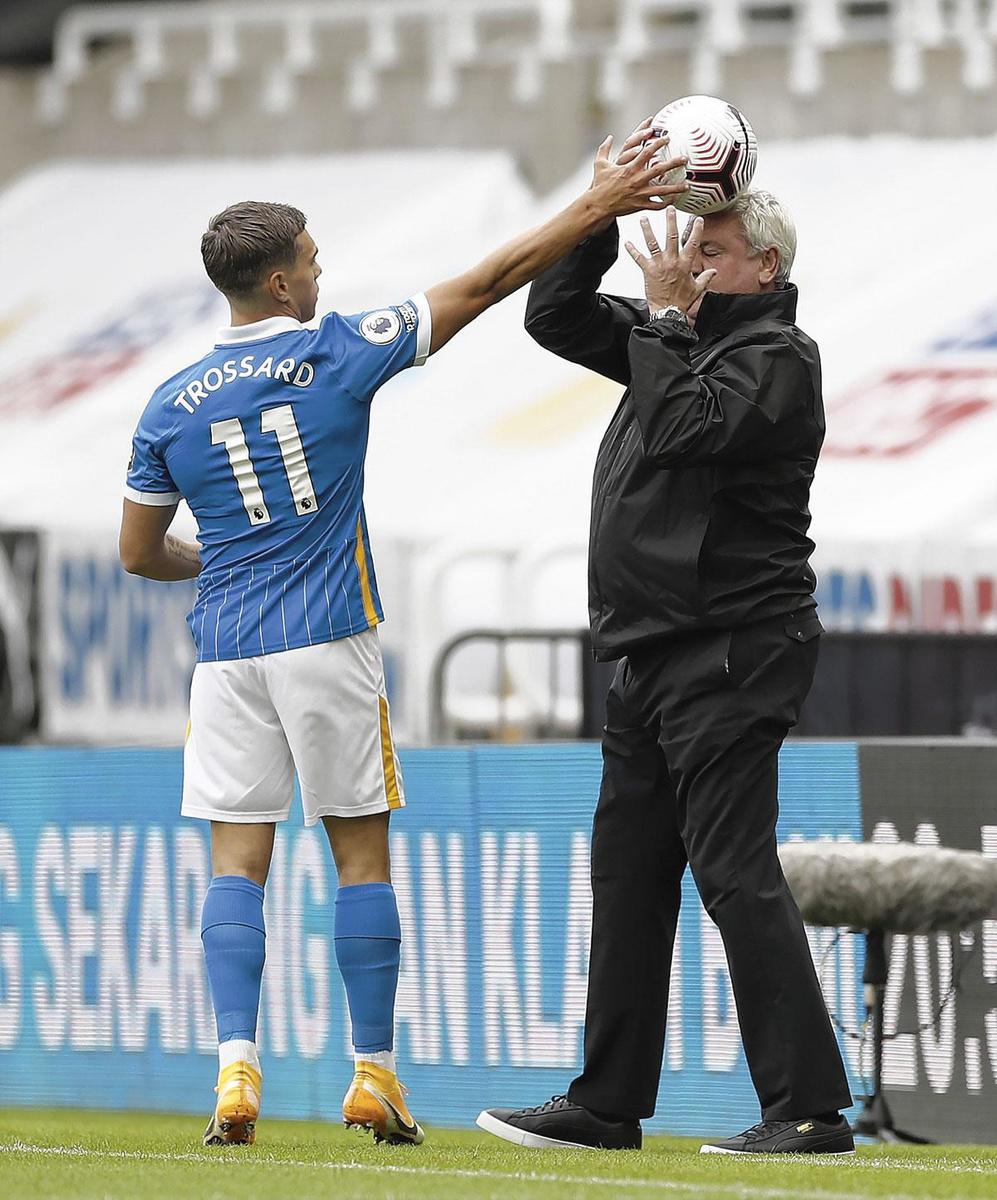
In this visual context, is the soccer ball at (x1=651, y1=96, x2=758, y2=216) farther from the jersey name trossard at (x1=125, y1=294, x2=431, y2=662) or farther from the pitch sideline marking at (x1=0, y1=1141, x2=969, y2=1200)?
the pitch sideline marking at (x1=0, y1=1141, x2=969, y2=1200)

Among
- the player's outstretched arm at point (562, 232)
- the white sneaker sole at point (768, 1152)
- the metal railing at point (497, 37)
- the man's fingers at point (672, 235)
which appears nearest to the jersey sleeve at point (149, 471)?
the player's outstretched arm at point (562, 232)

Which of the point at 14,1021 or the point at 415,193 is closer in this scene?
the point at 14,1021

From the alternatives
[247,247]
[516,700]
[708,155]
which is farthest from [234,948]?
[516,700]

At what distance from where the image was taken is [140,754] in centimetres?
866

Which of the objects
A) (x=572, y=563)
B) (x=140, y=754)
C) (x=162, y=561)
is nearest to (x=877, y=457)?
(x=572, y=563)

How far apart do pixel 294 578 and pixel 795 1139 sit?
1531 millimetres

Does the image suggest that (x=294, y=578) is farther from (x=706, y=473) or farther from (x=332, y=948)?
(x=332, y=948)

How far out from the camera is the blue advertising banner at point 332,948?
25.1 ft

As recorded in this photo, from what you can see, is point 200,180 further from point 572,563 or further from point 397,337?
point 397,337

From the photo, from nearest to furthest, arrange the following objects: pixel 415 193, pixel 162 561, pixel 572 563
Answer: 1. pixel 162 561
2. pixel 572 563
3. pixel 415 193

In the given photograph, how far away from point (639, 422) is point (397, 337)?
0.56 meters

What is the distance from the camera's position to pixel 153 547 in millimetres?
6355

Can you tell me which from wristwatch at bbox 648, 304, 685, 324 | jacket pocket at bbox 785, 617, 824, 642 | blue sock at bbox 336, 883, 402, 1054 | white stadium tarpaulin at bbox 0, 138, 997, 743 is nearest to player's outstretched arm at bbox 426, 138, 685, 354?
wristwatch at bbox 648, 304, 685, 324

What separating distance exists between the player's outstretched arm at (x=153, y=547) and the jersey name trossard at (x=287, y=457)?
0.18 meters
